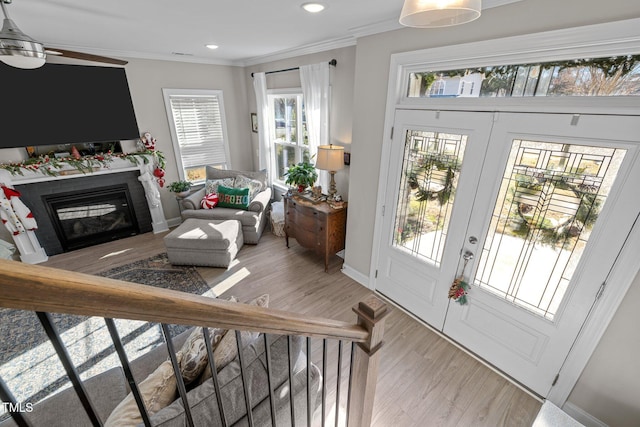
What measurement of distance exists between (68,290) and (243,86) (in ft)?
16.6

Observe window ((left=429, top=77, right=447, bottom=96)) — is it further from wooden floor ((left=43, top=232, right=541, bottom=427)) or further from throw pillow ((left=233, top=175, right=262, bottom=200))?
throw pillow ((left=233, top=175, right=262, bottom=200))

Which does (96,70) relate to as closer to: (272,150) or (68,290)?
(272,150)

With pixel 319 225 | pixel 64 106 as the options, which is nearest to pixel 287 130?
pixel 319 225

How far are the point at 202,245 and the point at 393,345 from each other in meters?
2.39

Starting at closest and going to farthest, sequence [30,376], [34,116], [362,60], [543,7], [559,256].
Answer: [543,7], [559,256], [30,376], [362,60], [34,116]

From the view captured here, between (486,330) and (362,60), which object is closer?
(486,330)

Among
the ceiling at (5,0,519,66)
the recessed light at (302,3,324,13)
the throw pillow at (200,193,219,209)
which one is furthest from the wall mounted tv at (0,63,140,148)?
the recessed light at (302,3,324,13)

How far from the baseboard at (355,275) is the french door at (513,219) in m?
0.60

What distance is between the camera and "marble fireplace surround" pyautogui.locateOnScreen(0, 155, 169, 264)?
3.31 m

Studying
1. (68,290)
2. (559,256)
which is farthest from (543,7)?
(68,290)

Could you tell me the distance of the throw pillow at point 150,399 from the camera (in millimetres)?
1134

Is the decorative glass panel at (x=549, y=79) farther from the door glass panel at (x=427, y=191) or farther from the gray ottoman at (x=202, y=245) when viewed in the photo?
the gray ottoman at (x=202, y=245)

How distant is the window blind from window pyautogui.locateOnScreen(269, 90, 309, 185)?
1.01 meters

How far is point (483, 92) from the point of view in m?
1.91
